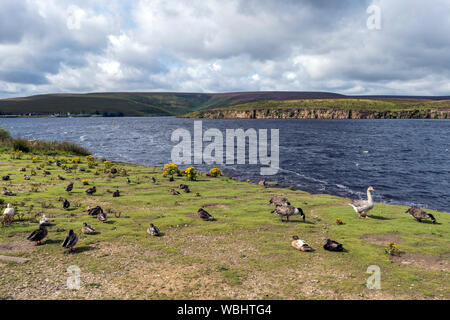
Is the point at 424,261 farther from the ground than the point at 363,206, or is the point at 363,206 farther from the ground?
the point at 363,206

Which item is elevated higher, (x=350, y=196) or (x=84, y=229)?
(x=84, y=229)

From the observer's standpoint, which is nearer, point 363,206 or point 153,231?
point 153,231

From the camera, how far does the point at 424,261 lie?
13258mm

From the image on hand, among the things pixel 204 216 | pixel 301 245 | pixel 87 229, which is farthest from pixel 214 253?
pixel 87 229

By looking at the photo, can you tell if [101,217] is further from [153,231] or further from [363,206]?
[363,206]

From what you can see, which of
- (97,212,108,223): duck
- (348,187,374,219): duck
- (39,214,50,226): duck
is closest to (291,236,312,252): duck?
(348,187,374,219): duck

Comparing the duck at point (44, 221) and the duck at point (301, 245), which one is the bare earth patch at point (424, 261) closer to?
the duck at point (301, 245)

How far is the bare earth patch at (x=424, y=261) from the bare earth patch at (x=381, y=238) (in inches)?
64.8

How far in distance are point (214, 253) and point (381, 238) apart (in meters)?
10.6

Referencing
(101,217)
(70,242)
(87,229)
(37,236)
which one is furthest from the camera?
(101,217)

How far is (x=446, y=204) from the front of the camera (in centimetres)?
3100
